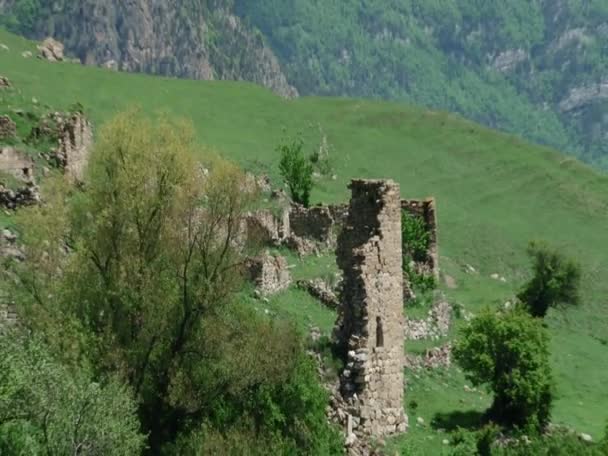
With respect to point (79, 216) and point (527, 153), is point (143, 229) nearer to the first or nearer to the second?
point (79, 216)

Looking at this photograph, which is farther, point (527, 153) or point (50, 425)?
point (527, 153)

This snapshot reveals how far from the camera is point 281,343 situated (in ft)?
76.9

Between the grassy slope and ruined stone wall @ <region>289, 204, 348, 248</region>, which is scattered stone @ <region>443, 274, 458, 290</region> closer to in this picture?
the grassy slope

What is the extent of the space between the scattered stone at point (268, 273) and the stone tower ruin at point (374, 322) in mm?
10668

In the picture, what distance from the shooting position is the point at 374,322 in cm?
2294

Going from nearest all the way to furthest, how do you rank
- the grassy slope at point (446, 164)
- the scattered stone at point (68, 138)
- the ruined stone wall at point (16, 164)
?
1. the ruined stone wall at point (16, 164)
2. the scattered stone at point (68, 138)
3. the grassy slope at point (446, 164)

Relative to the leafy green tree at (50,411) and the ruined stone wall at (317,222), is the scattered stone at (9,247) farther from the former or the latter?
the ruined stone wall at (317,222)

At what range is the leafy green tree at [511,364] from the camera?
2747 cm

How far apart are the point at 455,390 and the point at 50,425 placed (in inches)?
589

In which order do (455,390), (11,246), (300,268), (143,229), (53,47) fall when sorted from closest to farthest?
1. (143,229)
2. (11,246)
3. (455,390)
4. (300,268)
5. (53,47)

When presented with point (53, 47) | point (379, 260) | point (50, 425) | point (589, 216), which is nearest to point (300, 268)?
point (379, 260)

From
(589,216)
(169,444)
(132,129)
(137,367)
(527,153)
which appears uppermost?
(527,153)

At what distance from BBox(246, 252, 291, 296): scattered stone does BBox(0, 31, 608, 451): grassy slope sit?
10.3 m

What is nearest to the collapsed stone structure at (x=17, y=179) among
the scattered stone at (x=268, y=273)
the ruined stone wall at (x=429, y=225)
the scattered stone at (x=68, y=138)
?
the scattered stone at (x=68, y=138)
